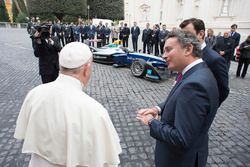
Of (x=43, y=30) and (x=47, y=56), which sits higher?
(x=43, y=30)

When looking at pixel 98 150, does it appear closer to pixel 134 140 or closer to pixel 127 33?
pixel 134 140

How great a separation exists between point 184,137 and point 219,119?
13.2ft

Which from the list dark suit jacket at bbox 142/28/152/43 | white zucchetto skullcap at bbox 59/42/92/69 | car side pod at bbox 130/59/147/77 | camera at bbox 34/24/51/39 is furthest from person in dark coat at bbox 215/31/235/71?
white zucchetto skullcap at bbox 59/42/92/69

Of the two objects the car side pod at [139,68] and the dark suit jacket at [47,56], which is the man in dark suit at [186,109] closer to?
the dark suit jacket at [47,56]

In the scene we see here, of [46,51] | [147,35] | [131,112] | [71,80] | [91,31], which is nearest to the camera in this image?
[71,80]

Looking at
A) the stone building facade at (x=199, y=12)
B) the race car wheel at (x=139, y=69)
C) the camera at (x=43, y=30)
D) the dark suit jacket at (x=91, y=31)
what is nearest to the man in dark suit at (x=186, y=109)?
the camera at (x=43, y=30)

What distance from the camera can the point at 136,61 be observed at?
8250 mm

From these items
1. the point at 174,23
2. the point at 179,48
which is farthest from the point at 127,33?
the point at 174,23

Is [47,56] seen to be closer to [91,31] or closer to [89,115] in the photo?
[89,115]

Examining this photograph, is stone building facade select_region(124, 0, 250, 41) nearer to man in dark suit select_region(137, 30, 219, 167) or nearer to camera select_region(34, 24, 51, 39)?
camera select_region(34, 24, 51, 39)

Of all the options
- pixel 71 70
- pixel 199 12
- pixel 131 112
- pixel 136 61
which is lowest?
pixel 131 112

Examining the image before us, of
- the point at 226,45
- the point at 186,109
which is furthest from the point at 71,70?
the point at 226,45

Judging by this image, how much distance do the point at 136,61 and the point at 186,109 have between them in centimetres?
688

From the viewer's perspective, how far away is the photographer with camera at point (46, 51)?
4366 mm
